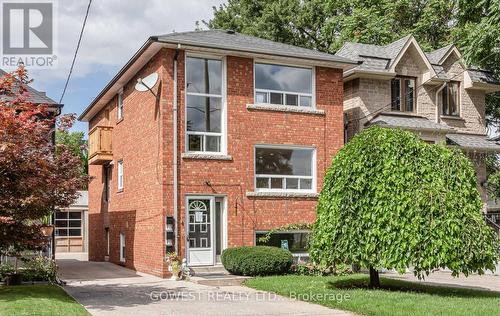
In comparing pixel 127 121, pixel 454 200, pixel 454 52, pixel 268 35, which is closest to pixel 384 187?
pixel 454 200

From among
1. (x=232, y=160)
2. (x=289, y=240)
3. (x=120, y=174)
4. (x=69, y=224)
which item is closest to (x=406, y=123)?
(x=289, y=240)

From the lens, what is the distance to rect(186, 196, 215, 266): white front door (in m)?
18.5

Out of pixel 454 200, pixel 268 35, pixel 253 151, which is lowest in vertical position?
pixel 454 200

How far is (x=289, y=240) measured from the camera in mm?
19984

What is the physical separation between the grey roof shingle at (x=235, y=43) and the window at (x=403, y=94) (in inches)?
162

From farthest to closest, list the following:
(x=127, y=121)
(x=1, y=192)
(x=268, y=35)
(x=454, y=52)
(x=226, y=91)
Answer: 1. (x=268, y=35)
2. (x=454, y=52)
3. (x=127, y=121)
4. (x=226, y=91)
5. (x=1, y=192)

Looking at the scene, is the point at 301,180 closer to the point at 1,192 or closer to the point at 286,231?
the point at 286,231

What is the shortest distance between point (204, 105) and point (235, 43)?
2.32 metres

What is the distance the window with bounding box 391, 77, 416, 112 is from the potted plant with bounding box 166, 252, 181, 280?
11.3 metres

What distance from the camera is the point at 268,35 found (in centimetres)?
3822

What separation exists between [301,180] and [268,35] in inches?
777

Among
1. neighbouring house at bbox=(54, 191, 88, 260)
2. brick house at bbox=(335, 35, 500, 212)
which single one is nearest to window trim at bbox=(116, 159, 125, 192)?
brick house at bbox=(335, 35, 500, 212)

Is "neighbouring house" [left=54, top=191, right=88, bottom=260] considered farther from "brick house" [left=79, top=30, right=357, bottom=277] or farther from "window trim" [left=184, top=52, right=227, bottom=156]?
"window trim" [left=184, top=52, right=227, bottom=156]

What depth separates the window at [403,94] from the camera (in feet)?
79.3
